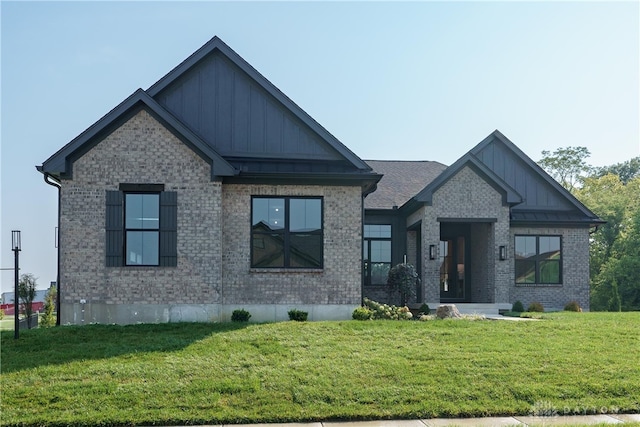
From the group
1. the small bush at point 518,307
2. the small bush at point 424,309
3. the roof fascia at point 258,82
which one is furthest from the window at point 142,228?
the small bush at point 518,307

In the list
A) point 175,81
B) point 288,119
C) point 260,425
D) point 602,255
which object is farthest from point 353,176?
point 602,255

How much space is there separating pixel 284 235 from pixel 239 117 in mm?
3649

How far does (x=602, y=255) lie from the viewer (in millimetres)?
37312

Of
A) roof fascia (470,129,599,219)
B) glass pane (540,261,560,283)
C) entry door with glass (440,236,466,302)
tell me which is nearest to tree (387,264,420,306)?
entry door with glass (440,236,466,302)

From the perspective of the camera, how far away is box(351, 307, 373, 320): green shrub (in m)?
15.7

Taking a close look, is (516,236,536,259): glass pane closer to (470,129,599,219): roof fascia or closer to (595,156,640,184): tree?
(470,129,599,219): roof fascia

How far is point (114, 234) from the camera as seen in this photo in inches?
592

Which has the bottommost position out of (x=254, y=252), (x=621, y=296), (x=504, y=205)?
(x=621, y=296)

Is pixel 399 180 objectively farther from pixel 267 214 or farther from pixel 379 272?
pixel 267 214

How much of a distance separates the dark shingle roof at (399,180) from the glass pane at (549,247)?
511 centimetres

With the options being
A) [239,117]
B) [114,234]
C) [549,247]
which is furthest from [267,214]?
[549,247]

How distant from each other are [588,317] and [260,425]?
11576mm

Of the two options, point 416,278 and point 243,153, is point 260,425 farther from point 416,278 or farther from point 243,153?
point 416,278

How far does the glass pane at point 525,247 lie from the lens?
22.9 m
